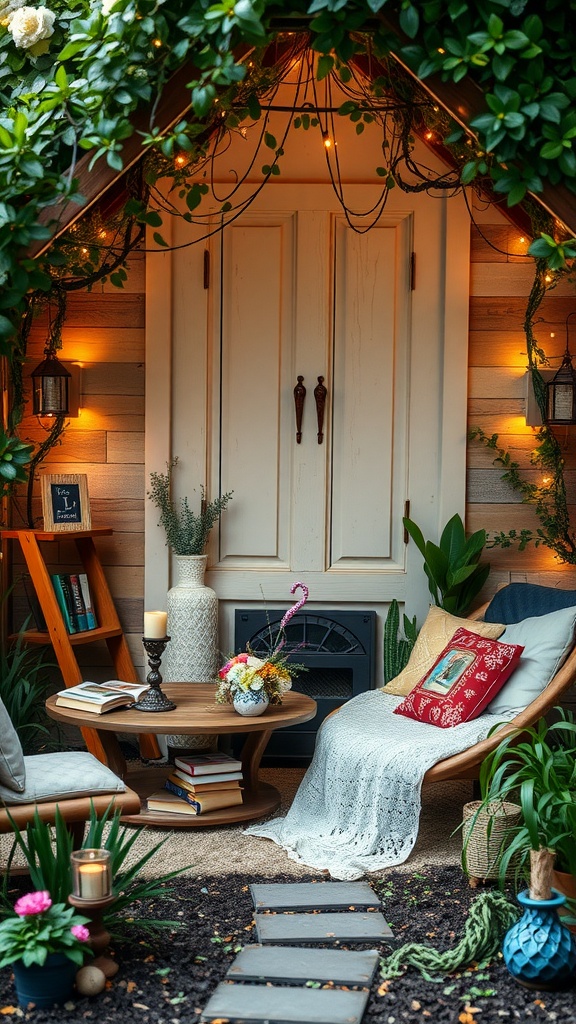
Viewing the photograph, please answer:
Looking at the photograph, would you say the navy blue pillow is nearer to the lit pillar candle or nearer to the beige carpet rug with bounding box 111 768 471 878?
the beige carpet rug with bounding box 111 768 471 878

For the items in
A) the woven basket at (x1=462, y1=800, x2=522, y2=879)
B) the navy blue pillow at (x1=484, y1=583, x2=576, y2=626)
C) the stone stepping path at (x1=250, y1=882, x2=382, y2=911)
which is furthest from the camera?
the navy blue pillow at (x1=484, y1=583, x2=576, y2=626)

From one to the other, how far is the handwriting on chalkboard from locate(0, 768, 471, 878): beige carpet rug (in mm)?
1414

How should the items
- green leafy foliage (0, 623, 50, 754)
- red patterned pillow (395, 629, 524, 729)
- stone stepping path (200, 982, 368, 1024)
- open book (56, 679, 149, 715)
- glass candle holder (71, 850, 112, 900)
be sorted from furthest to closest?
green leafy foliage (0, 623, 50, 754) < red patterned pillow (395, 629, 524, 729) < open book (56, 679, 149, 715) < glass candle holder (71, 850, 112, 900) < stone stepping path (200, 982, 368, 1024)

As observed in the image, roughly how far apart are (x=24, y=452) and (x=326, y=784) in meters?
1.72

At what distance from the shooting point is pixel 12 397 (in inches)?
186

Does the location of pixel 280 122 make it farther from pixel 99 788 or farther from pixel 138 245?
pixel 99 788

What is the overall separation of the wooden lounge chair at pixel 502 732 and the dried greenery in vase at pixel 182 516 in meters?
1.59

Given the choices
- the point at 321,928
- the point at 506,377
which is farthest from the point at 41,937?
the point at 506,377

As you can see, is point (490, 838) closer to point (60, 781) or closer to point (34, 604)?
point (60, 781)

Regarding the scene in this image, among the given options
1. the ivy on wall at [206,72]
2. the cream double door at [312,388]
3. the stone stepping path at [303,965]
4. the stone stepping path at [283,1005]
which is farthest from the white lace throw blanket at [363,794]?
the ivy on wall at [206,72]

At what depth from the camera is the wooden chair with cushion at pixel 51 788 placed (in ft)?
9.37

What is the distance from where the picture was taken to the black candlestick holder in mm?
3832

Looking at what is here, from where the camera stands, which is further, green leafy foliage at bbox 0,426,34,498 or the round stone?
green leafy foliage at bbox 0,426,34,498

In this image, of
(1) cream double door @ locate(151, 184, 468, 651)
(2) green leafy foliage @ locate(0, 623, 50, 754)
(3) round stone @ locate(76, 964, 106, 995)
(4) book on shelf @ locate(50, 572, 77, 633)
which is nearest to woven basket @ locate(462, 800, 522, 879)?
(3) round stone @ locate(76, 964, 106, 995)
